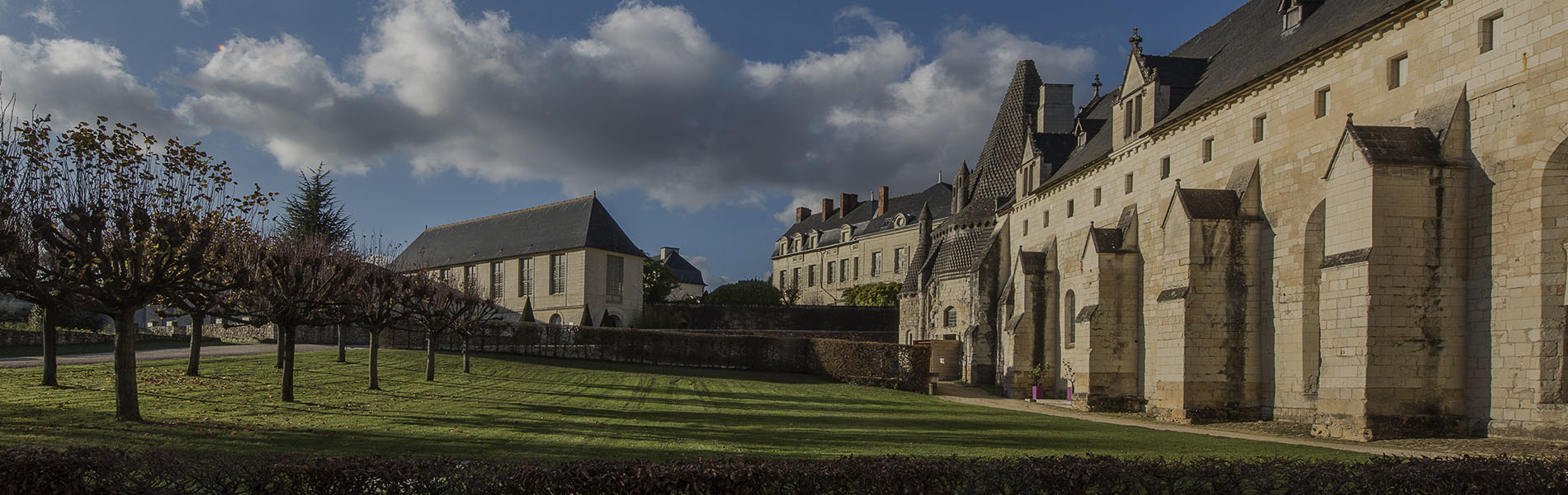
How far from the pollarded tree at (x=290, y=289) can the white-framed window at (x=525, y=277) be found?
33.1 meters

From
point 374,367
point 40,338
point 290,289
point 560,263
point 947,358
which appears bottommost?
point 947,358

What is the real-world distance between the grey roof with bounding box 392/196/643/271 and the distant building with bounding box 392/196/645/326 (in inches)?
2.8

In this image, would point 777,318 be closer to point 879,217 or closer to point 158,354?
point 879,217

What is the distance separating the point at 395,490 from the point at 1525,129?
1521cm

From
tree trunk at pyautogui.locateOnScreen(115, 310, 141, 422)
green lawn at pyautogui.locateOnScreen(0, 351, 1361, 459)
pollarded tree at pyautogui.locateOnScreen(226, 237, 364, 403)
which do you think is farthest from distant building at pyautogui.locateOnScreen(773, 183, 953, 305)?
tree trunk at pyautogui.locateOnScreen(115, 310, 141, 422)

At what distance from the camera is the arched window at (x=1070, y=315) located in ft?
95.9

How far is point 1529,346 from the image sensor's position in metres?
13.3

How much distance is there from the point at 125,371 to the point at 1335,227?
19352 millimetres

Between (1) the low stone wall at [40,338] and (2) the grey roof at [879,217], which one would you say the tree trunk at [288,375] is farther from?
(2) the grey roof at [879,217]

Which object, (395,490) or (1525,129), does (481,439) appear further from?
(1525,129)

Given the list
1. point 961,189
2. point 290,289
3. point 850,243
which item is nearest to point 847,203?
point 850,243

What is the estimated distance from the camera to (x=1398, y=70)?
16.1 metres

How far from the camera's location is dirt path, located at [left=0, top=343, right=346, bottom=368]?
A: 28.1m

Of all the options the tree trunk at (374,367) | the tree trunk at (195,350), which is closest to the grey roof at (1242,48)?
the tree trunk at (374,367)
